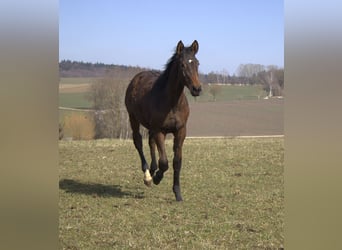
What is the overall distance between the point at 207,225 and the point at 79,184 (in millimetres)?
3158

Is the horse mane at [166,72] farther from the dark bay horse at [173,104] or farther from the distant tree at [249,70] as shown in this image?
the distant tree at [249,70]

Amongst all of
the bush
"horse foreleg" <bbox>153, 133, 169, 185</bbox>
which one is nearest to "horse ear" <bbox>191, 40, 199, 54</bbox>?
"horse foreleg" <bbox>153, 133, 169, 185</bbox>

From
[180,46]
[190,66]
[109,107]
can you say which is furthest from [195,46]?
[109,107]

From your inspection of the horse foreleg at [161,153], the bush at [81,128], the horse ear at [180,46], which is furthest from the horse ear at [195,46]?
the bush at [81,128]

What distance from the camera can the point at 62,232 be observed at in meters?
3.88

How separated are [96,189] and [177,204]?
5.43ft

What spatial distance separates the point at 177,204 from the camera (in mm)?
5359

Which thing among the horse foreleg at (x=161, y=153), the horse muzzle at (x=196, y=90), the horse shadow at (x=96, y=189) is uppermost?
the horse muzzle at (x=196, y=90)

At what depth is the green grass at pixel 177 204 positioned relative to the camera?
12.5ft

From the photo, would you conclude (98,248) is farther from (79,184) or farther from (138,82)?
(138,82)

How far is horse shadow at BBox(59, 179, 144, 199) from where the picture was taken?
5988mm
